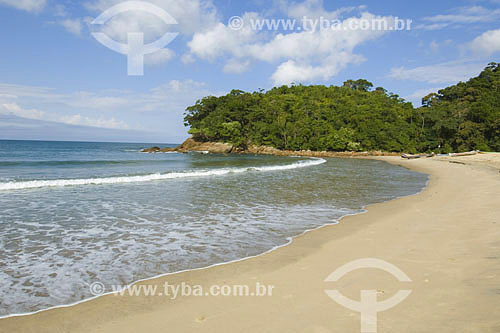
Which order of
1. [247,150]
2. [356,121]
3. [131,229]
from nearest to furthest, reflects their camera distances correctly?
[131,229] < [356,121] < [247,150]

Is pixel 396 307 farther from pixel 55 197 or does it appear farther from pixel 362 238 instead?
pixel 55 197

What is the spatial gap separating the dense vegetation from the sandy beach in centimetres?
5575

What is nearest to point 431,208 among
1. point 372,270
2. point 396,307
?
point 372,270

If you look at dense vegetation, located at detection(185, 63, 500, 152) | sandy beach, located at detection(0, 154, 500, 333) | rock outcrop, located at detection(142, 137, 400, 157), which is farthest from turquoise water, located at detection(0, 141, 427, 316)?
→ dense vegetation, located at detection(185, 63, 500, 152)

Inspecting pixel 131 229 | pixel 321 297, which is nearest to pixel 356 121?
pixel 131 229

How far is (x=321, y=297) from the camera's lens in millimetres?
3082

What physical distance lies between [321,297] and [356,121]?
62.8 metres

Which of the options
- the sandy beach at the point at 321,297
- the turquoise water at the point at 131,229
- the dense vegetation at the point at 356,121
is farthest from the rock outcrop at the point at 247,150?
the sandy beach at the point at 321,297

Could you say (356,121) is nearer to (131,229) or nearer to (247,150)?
(247,150)

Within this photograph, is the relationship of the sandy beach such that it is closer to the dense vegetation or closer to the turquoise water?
the turquoise water

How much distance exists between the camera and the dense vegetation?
5297 cm

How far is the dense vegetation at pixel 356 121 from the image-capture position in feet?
174

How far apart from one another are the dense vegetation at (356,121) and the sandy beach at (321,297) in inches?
2195

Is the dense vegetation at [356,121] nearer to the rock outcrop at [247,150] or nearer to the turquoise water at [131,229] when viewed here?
the rock outcrop at [247,150]
